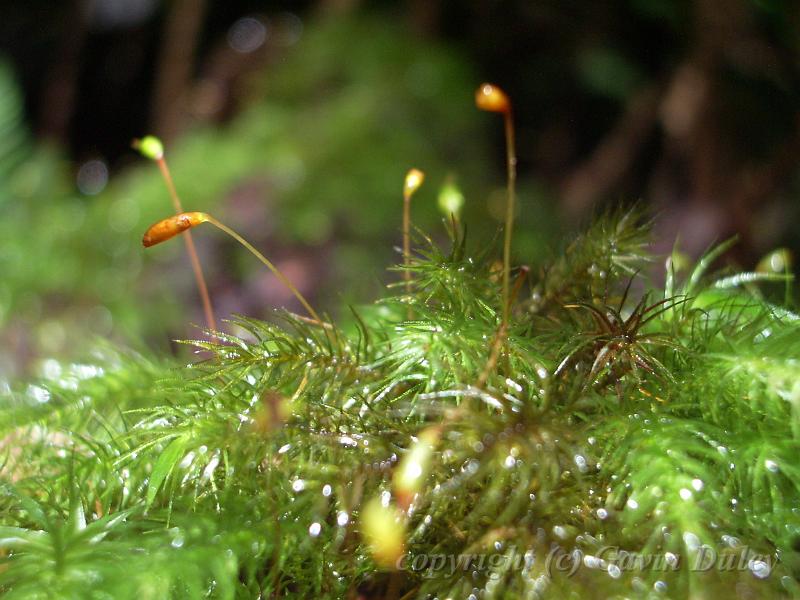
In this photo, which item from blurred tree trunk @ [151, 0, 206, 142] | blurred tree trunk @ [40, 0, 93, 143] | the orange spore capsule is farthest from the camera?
blurred tree trunk @ [40, 0, 93, 143]

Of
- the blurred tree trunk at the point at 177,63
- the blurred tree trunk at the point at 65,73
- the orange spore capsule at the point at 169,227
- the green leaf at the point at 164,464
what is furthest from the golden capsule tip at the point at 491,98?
the blurred tree trunk at the point at 65,73

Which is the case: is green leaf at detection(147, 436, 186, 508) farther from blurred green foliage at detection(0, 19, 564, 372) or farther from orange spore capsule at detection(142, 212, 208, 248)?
blurred green foliage at detection(0, 19, 564, 372)

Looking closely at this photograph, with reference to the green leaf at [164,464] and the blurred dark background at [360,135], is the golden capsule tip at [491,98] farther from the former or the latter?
the blurred dark background at [360,135]

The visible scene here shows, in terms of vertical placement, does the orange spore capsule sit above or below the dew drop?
above

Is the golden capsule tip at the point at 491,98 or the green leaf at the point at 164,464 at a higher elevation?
the golden capsule tip at the point at 491,98

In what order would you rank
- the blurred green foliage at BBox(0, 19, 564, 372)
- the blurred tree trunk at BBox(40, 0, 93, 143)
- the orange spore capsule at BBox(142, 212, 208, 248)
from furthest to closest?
1. the blurred tree trunk at BBox(40, 0, 93, 143)
2. the blurred green foliage at BBox(0, 19, 564, 372)
3. the orange spore capsule at BBox(142, 212, 208, 248)

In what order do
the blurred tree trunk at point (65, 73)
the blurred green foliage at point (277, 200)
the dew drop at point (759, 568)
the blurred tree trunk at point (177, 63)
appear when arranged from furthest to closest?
the blurred tree trunk at point (65, 73), the blurred tree trunk at point (177, 63), the blurred green foliage at point (277, 200), the dew drop at point (759, 568)

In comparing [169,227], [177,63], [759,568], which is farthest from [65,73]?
[759,568]

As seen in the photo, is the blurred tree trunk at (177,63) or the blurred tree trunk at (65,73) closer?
the blurred tree trunk at (177,63)

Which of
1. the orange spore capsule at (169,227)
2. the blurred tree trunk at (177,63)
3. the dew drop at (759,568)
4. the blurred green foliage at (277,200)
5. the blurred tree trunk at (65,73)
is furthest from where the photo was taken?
the blurred tree trunk at (65,73)

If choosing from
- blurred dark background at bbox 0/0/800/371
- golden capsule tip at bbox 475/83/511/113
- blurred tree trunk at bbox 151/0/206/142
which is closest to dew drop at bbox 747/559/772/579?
golden capsule tip at bbox 475/83/511/113
